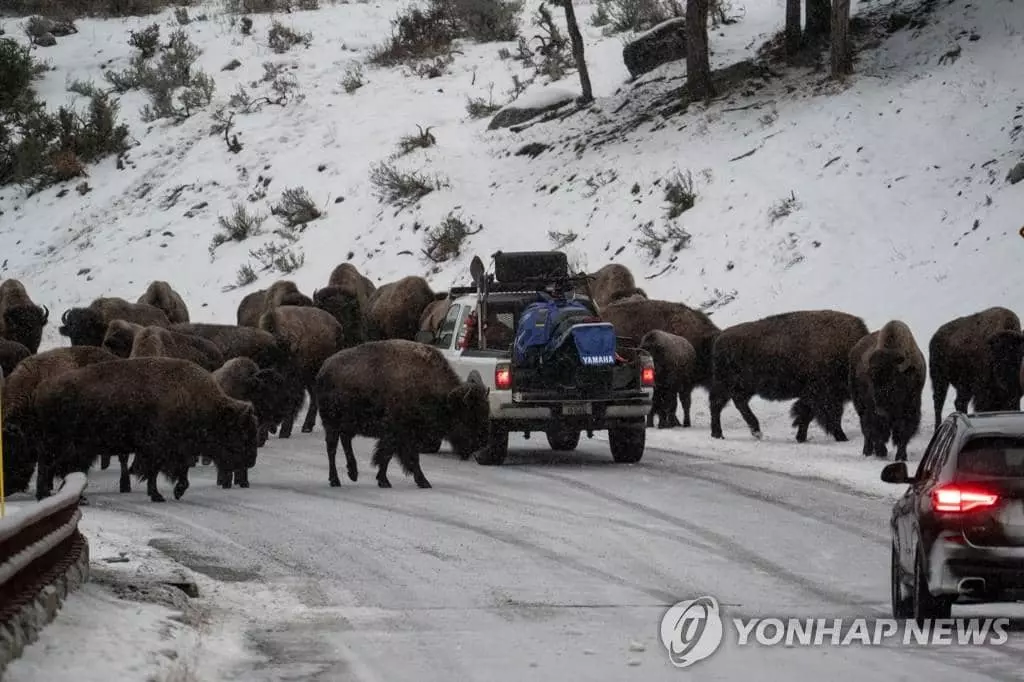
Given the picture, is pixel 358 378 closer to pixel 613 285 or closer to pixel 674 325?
pixel 674 325

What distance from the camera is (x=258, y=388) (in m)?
20.4

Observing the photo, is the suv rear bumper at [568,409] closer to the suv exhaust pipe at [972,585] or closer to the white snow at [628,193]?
the white snow at [628,193]

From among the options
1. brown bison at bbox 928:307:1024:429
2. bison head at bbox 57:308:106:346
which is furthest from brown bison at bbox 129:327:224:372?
brown bison at bbox 928:307:1024:429

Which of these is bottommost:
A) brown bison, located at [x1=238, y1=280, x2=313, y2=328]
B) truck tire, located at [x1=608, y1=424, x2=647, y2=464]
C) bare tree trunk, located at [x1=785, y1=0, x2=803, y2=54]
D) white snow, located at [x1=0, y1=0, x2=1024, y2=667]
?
truck tire, located at [x1=608, y1=424, x2=647, y2=464]

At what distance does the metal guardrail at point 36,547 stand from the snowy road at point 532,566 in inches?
41.8

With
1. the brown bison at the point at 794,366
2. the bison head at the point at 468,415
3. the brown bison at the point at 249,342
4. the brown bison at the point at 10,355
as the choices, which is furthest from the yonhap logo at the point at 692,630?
the brown bison at the point at 249,342

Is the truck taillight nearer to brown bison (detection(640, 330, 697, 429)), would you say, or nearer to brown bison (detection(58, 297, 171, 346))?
brown bison (detection(640, 330, 697, 429))

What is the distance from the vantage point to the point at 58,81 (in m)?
59.6

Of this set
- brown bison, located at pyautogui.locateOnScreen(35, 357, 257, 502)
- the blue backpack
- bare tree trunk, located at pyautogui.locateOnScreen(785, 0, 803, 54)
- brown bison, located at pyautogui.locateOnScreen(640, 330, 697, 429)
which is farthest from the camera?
bare tree trunk, located at pyautogui.locateOnScreen(785, 0, 803, 54)

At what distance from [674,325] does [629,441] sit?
17.4ft

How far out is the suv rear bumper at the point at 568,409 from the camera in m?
18.5

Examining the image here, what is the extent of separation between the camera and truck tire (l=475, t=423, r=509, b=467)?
18859 millimetres

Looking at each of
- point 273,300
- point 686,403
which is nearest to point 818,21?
point 273,300

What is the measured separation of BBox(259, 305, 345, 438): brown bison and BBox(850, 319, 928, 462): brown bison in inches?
322
